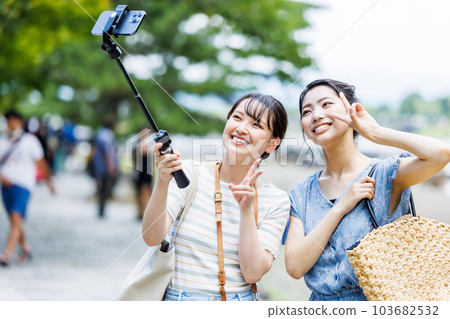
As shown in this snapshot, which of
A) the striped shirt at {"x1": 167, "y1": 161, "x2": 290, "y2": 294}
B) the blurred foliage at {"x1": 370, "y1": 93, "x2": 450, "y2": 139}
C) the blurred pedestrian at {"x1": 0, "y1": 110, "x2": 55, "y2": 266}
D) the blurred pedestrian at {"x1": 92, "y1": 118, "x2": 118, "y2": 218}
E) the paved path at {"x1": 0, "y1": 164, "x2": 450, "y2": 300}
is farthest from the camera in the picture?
the blurred pedestrian at {"x1": 92, "y1": 118, "x2": 118, "y2": 218}

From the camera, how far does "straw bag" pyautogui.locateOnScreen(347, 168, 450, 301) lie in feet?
5.24

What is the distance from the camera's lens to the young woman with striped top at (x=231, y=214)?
1766mm

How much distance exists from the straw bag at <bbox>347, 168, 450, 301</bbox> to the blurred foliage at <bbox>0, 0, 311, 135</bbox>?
2656 mm

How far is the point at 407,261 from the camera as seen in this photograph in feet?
5.41

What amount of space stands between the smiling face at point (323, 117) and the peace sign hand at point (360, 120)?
0.06 m

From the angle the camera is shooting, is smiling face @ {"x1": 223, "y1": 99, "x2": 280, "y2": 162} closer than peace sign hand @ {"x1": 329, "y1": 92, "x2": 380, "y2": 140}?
No

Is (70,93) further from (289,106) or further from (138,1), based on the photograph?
(289,106)

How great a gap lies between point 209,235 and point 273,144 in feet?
1.48

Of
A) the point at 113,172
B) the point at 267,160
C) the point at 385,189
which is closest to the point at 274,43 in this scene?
the point at 113,172

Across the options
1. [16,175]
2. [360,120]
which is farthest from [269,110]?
[16,175]

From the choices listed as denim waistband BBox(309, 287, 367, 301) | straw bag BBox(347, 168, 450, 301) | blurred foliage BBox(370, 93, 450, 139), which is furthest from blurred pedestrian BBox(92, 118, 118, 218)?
straw bag BBox(347, 168, 450, 301)

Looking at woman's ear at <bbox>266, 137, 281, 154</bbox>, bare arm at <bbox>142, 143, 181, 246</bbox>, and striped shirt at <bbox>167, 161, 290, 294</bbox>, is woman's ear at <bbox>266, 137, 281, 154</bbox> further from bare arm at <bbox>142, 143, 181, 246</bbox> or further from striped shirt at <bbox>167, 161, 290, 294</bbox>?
bare arm at <bbox>142, 143, 181, 246</bbox>

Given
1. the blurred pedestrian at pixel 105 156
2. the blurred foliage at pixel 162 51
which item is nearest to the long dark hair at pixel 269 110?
the blurred foliage at pixel 162 51
